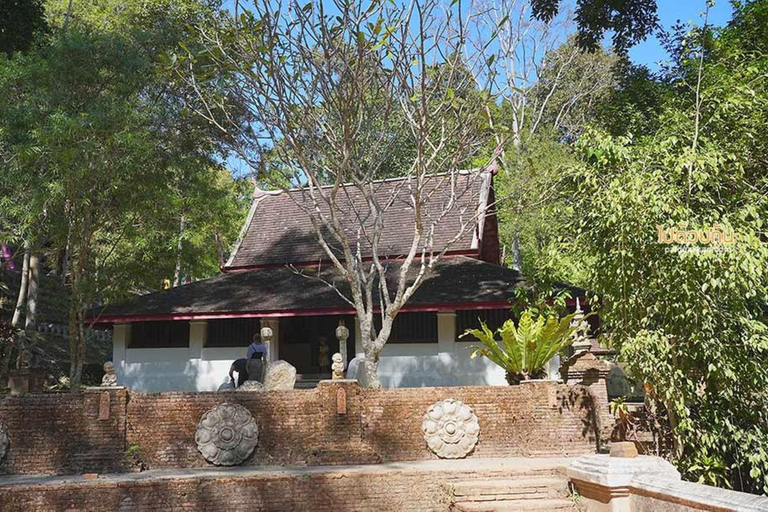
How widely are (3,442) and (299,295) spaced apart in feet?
24.0

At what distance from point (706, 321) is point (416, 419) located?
433 centimetres

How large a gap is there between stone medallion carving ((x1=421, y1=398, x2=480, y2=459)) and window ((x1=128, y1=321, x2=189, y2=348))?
8.28 meters

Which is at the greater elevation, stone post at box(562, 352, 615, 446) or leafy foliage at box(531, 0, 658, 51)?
leafy foliage at box(531, 0, 658, 51)

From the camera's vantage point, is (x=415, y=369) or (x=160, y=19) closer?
(x=415, y=369)

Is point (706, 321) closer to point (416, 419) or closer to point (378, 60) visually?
point (416, 419)

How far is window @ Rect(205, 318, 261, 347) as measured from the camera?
1688 centimetres

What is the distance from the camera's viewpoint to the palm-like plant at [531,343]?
452 inches

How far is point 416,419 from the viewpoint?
35.1 feet

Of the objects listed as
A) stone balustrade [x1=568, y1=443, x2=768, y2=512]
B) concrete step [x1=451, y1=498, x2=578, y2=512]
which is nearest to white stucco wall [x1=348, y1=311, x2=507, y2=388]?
concrete step [x1=451, y1=498, x2=578, y2=512]

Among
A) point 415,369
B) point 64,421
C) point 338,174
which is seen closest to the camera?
point 64,421

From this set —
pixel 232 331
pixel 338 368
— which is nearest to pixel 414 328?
pixel 232 331

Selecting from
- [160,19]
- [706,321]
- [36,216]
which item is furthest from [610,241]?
[160,19]

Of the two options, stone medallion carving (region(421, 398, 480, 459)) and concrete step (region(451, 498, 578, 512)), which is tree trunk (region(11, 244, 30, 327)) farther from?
concrete step (region(451, 498, 578, 512))

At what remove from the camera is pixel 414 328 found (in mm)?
16125
